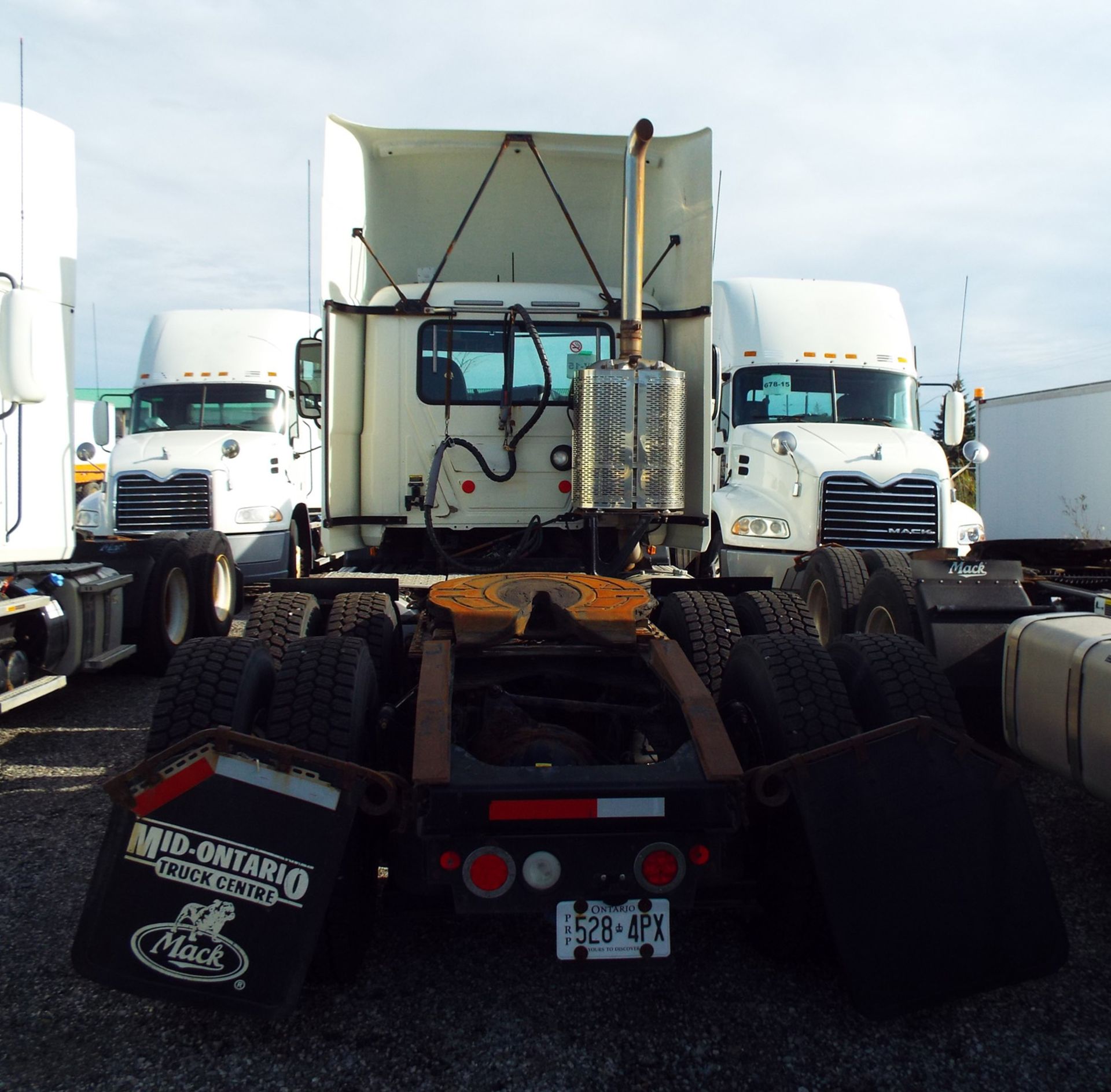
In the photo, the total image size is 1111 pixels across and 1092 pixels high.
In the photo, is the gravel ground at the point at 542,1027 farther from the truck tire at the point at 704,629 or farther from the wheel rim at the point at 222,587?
the wheel rim at the point at 222,587

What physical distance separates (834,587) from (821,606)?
17.9 inches

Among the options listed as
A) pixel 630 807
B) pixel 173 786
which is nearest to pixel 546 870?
pixel 630 807

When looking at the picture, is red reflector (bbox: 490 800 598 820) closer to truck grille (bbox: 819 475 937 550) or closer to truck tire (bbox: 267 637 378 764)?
truck tire (bbox: 267 637 378 764)

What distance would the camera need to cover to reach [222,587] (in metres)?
9.30

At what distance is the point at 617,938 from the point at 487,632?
4.42ft

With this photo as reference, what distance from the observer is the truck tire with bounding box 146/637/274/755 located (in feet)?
10.6

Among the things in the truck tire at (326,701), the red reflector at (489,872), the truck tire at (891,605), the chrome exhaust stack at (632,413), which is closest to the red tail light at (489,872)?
the red reflector at (489,872)

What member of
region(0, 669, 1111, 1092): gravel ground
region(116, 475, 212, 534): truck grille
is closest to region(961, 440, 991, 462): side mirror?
region(0, 669, 1111, 1092): gravel ground

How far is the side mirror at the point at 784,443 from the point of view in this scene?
370 inches

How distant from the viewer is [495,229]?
737 cm

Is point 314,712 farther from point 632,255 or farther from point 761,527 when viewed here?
point 761,527

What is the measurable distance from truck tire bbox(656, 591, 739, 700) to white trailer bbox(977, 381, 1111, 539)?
1176 cm

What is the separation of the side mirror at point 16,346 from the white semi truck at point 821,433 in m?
6.13

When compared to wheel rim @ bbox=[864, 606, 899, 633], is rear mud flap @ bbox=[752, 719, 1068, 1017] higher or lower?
lower
